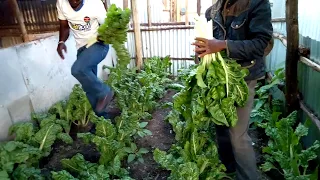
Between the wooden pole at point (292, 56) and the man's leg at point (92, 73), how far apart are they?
2.40 meters

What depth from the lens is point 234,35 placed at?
87.4 inches

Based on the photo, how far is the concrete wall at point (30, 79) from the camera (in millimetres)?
3602

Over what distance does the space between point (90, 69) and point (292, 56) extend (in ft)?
8.54

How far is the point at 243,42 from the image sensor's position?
2.07 meters

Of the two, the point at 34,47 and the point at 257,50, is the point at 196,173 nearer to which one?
the point at 257,50

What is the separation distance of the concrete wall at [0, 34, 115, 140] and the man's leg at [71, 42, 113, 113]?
0.93m

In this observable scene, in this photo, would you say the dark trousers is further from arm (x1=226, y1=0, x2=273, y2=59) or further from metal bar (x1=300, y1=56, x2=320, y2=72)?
metal bar (x1=300, y1=56, x2=320, y2=72)

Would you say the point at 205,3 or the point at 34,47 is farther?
the point at 205,3

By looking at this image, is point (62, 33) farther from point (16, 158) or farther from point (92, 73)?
point (16, 158)

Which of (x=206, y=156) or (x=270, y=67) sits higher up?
(x=270, y=67)

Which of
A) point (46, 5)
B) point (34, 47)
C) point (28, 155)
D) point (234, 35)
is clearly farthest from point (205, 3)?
point (28, 155)

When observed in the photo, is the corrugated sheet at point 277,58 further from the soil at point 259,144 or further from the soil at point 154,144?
the soil at point 154,144

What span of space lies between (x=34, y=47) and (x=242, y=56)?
11.0 feet

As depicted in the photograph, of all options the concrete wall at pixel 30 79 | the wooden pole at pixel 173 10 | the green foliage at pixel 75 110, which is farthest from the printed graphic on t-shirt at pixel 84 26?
the wooden pole at pixel 173 10
